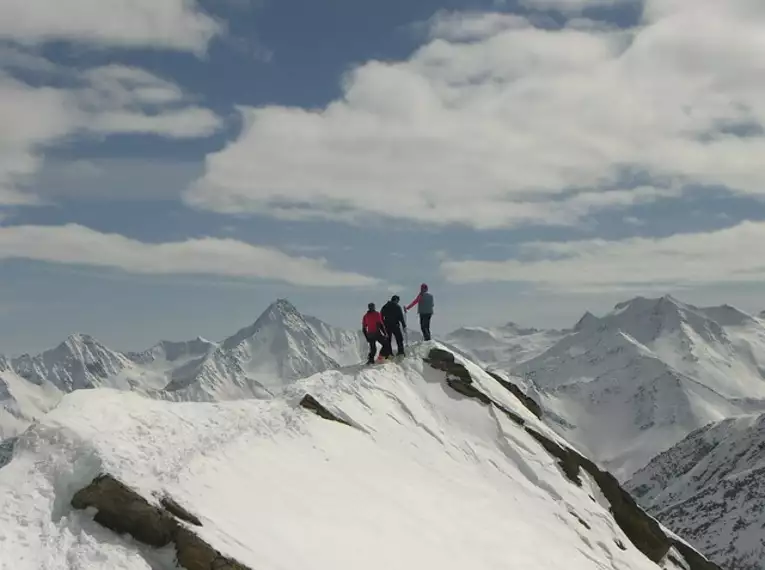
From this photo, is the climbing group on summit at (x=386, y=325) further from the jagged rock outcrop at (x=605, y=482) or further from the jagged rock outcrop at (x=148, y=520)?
the jagged rock outcrop at (x=148, y=520)

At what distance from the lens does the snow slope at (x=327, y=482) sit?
17.9 metres

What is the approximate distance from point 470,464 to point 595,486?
881 cm

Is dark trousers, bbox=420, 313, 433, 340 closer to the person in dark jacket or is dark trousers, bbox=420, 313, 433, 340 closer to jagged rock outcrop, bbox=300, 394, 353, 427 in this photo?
the person in dark jacket

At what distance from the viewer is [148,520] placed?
58.0 feet

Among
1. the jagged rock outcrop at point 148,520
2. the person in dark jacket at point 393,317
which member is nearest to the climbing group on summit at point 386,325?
the person in dark jacket at point 393,317

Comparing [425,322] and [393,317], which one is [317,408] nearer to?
[393,317]

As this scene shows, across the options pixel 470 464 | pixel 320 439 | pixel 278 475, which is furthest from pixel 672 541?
pixel 278 475

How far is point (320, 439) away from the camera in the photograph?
2702cm

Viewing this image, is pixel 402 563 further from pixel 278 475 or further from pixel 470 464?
pixel 470 464

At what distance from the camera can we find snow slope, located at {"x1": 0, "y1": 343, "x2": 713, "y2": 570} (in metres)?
17.9

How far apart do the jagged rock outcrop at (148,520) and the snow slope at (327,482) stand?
234mm

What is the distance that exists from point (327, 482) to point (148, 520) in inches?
276

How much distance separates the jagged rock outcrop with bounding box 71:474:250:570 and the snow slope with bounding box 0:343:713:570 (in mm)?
234

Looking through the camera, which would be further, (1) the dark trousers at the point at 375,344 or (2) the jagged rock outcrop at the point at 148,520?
(1) the dark trousers at the point at 375,344
